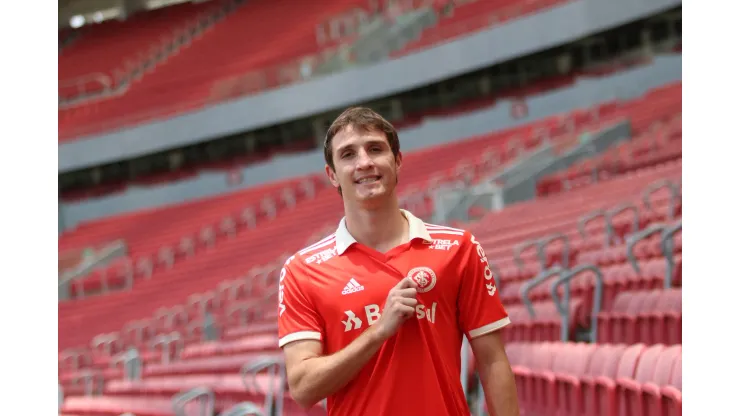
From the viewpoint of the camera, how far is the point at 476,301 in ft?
3.97

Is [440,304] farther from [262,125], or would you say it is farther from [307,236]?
[262,125]

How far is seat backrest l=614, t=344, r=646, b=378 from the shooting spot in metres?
1.97

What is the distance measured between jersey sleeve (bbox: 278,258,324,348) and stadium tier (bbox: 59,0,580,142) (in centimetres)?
1015

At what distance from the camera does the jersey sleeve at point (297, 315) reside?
119 cm

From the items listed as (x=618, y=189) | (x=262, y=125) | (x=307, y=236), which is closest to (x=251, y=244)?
(x=307, y=236)

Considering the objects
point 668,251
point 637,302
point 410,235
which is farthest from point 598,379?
point 410,235

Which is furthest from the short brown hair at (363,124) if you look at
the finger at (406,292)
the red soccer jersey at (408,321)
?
the finger at (406,292)

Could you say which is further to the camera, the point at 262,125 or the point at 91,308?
the point at 262,125

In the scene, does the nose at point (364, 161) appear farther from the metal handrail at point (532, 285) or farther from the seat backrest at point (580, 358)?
the metal handrail at point (532, 285)

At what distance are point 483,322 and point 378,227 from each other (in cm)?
19

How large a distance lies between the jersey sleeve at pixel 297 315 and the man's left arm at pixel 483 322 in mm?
194

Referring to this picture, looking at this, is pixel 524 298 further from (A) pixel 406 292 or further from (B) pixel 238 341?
(B) pixel 238 341

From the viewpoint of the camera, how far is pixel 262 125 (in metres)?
12.4
